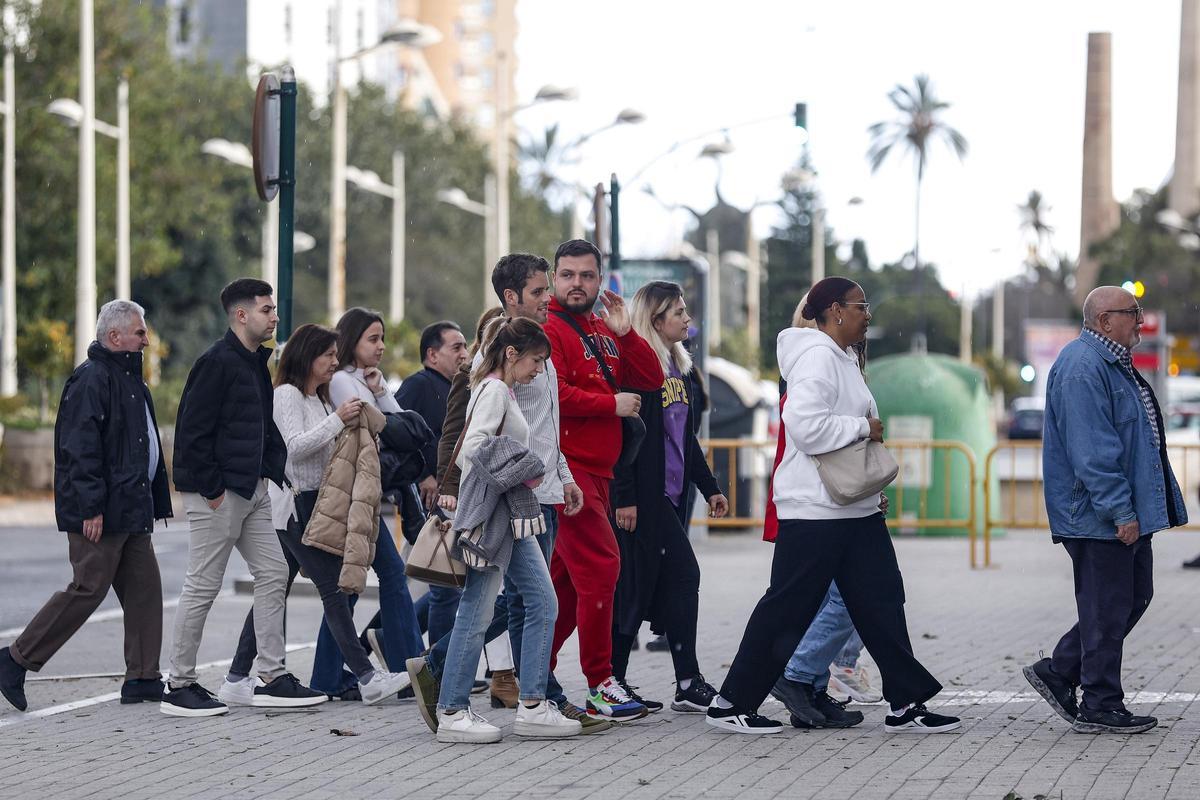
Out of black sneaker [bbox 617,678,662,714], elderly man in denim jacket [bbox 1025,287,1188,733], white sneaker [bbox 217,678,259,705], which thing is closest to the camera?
elderly man in denim jacket [bbox 1025,287,1188,733]

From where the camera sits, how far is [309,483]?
27.1 ft

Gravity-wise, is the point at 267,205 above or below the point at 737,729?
above

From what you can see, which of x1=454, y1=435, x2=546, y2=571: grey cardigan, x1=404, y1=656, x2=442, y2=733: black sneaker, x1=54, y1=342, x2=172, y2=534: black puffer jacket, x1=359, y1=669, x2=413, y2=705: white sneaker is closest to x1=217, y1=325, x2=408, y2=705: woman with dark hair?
x1=359, y1=669, x2=413, y2=705: white sneaker

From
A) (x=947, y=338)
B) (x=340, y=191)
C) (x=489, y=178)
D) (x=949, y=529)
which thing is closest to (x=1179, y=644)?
(x=949, y=529)

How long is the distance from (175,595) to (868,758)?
9009 millimetres

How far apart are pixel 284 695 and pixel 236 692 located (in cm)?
25

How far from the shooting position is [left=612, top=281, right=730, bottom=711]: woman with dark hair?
7883mm

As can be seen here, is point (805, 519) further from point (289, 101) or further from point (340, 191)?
point (340, 191)

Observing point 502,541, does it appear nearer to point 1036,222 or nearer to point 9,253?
point 9,253

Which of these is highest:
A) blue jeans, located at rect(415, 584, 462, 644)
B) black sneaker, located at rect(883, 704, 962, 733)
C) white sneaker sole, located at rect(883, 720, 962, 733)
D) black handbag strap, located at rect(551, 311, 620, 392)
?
black handbag strap, located at rect(551, 311, 620, 392)

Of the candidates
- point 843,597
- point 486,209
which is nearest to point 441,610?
point 843,597

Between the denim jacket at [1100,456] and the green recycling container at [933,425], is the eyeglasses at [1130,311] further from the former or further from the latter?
the green recycling container at [933,425]

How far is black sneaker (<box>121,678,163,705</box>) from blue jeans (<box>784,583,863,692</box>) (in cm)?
274

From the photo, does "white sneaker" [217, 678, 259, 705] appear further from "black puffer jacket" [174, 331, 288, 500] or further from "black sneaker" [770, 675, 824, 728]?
"black sneaker" [770, 675, 824, 728]
